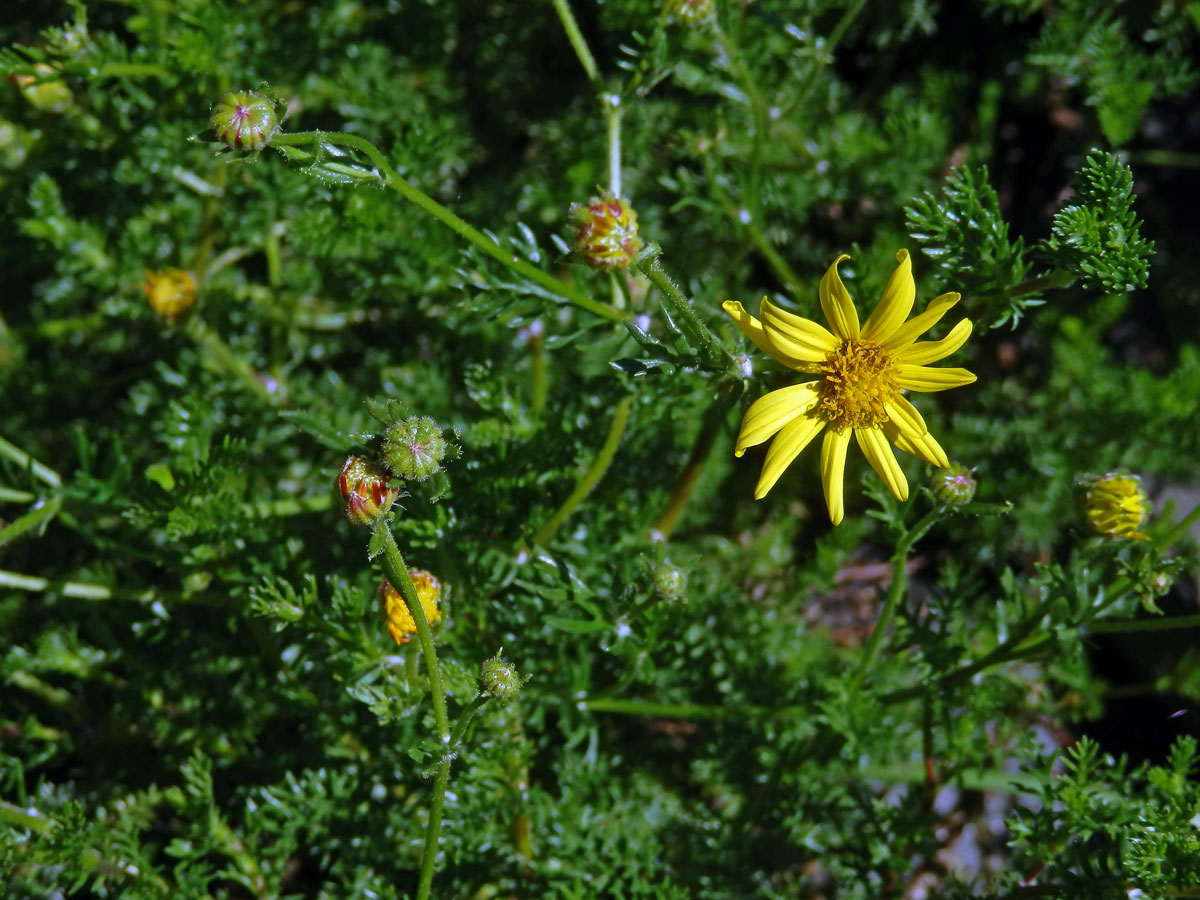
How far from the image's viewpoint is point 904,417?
2.24m

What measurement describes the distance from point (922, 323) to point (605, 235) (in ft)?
2.20

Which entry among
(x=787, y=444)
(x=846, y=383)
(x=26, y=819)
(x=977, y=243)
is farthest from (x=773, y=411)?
(x=26, y=819)

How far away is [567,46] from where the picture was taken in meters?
3.93

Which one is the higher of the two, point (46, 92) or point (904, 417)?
point (904, 417)

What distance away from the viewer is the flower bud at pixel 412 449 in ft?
6.50

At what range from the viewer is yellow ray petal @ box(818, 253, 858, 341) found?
80.5 inches

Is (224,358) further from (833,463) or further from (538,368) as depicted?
(833,463)

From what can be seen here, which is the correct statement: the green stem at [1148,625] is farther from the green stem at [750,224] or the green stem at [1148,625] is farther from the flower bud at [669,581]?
the green stem at [750,224]

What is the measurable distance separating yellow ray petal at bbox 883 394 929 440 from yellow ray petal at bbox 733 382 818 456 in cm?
17

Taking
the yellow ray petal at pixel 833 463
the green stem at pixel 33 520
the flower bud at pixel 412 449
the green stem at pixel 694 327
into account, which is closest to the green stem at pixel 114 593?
the green stem at pixel 33 520

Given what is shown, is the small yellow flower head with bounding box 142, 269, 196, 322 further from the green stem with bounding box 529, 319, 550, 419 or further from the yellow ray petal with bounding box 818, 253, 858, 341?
the yellow ray petal with bounding box 818, 253, 858, 341

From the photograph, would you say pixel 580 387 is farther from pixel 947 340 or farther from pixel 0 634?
pixel 0 634

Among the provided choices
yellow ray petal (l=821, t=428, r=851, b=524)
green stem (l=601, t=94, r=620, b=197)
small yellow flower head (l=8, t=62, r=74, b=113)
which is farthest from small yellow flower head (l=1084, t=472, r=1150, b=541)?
small yellow flower head (l=8, t=62, r=74, b=113)

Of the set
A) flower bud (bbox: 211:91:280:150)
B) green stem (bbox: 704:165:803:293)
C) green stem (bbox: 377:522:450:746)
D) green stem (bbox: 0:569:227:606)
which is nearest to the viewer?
flower bud (bbox: 211:91:280:150)
